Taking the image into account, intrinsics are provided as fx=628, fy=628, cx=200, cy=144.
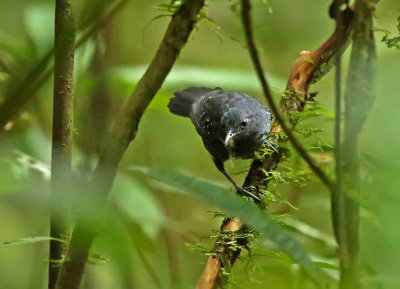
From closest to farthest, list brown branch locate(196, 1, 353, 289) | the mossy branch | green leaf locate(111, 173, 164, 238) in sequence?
the mossy branch, brown branch locate(196, 1, 353, 289), green leaf locate(111, 173, 164, 238)

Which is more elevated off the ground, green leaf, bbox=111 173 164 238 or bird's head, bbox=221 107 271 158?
bird's head, bbox=221 107 271 158

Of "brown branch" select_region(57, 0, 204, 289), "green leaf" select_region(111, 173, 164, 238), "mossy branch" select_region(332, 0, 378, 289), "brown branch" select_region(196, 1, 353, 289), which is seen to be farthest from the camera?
"green leaf" select_region(111, 173, 164, 238)

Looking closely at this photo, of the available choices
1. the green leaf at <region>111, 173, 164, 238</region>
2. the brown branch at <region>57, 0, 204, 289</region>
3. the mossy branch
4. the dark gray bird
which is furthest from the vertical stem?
the dark gray bird

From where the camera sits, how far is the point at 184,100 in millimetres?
3820

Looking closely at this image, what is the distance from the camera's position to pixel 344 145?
1123 millimetres

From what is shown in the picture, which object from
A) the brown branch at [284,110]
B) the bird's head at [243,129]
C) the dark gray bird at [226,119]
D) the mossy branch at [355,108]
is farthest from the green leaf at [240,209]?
the dark gray bird at [226,119]

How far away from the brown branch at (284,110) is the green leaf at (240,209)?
0.60 meters

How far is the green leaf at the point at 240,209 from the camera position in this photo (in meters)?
0.99

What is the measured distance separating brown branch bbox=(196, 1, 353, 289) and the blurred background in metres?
0.05

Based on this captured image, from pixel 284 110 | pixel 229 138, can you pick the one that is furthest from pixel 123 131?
pixel 229 138

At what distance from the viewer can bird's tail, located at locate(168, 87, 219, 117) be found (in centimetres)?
377

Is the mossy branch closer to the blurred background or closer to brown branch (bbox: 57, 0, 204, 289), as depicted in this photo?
the blurred background

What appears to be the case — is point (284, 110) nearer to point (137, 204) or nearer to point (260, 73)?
point (260, 73)

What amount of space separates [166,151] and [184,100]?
1.02m
